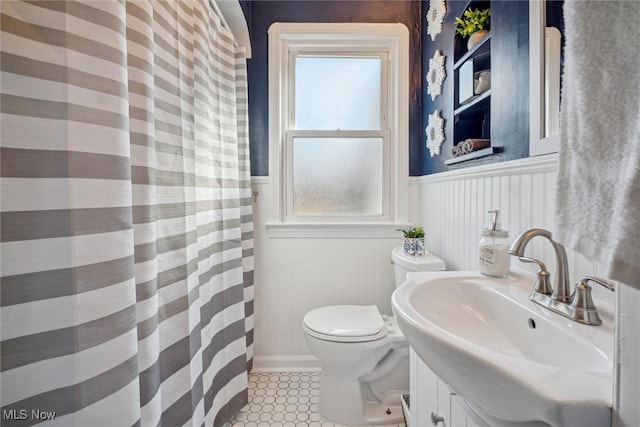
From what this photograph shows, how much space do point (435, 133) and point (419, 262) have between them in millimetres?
680

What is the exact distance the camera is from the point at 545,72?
2.49 feet

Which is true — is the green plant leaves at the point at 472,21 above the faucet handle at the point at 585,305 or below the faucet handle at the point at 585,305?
above

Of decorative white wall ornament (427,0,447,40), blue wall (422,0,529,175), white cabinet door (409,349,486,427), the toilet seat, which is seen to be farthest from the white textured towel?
decorative white wall ornament (427,0,447,40)

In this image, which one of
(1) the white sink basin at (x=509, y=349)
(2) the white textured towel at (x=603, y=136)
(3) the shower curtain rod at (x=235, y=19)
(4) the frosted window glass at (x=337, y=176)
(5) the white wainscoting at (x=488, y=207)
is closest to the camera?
(2) the white textured towel at (x=603, y=136)

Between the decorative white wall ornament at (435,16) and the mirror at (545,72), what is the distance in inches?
27.8

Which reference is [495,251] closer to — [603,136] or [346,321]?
[603,136]

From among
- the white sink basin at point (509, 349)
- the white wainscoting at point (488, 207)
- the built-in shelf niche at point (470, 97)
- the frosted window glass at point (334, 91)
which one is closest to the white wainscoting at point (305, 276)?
the white wainscoting at point (488, 207)

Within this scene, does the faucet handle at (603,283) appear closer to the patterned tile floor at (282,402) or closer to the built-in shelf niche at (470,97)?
the built-in shelf niche at (470,97)

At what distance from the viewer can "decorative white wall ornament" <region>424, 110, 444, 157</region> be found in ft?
4.62

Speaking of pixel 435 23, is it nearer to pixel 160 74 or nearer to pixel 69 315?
pixel 160 74

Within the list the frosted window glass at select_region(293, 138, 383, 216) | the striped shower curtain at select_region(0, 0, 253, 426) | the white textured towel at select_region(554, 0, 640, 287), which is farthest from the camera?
the frosted window glass at select_region(293, 138, 383, 216)

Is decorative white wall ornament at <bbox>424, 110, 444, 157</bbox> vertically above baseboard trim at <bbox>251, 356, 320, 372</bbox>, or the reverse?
decorative white wall ornament at <bbox>424, 110, 444, 157</bbox>

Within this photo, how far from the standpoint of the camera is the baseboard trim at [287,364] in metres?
1.72
